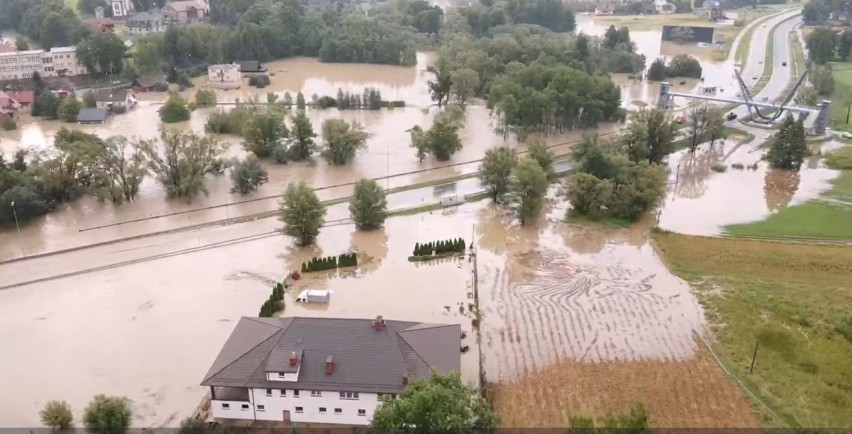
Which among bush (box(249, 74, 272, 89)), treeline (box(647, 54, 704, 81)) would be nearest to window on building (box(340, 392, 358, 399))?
bush (box(249, 74, 272, 89))

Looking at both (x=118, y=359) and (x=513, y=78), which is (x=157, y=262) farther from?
(x=513, y=78)

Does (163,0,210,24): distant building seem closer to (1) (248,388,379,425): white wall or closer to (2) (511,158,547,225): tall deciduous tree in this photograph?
(2) (511,158,547,225): tall deciduous tree

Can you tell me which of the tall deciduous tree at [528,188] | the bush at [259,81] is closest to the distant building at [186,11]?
the bush at [259,81]

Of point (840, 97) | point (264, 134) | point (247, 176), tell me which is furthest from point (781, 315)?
point (840, 97)

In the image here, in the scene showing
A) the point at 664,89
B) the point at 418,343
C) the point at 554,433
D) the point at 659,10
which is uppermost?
the point at 659,10

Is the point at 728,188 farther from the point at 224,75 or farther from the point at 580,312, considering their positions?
the point at 224,75

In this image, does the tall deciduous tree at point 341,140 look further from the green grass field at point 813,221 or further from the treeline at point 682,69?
the treeline at point 682,69

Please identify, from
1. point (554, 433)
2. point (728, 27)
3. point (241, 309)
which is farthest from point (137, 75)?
point (728, 27)
